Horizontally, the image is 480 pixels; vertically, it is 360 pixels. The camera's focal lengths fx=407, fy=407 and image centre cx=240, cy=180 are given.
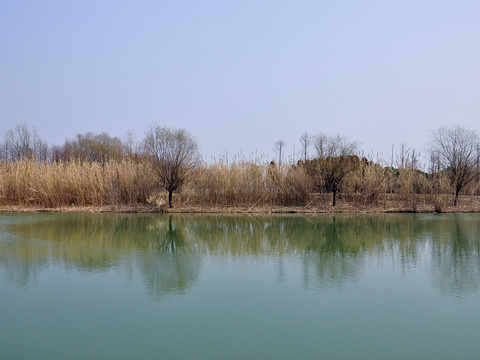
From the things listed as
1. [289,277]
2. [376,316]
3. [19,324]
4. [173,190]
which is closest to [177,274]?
[289,277]

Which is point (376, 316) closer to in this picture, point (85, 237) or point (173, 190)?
point (85, 237)

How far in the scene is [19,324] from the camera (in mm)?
4609

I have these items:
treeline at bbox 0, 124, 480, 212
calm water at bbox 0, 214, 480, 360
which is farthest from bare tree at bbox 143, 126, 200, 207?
calm water at bbox 0, 214, 480, 360

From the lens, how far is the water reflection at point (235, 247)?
6852 millimetres

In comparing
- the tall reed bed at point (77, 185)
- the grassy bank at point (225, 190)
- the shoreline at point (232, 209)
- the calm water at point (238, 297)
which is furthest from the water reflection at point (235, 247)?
the tall reed bed at point (77, 185)

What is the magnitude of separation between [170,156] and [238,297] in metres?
13.7

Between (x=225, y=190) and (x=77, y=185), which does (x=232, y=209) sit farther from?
(x=77, y=185)

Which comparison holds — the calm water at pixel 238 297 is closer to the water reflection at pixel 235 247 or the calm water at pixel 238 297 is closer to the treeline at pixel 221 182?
the water reflection at pixel 235 247

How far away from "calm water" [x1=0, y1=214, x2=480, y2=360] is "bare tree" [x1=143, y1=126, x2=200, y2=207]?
7.98 metres

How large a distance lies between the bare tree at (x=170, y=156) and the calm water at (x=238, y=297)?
7.98 metres

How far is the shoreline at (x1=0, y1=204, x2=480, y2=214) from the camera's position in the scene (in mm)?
18234

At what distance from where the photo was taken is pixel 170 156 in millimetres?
18594

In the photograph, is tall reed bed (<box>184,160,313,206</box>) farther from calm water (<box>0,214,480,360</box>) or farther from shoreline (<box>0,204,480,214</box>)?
calm water (<box>0,214,480,360</box>)

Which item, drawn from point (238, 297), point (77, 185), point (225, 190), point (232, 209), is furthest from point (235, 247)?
point (77, 185)
